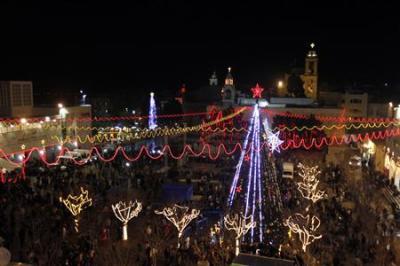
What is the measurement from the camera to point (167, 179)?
16.1m

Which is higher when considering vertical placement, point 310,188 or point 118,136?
point 118,136

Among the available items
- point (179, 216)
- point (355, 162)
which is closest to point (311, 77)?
point (355, 162)

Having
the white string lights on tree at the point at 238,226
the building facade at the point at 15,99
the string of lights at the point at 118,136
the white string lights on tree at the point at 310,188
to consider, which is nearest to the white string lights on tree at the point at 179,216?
the white string lights on tree at the point at 238,226

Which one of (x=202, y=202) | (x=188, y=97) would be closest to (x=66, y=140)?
(x=202, y=202)

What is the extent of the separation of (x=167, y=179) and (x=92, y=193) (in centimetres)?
378

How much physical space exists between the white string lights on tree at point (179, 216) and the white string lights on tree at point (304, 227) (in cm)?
224

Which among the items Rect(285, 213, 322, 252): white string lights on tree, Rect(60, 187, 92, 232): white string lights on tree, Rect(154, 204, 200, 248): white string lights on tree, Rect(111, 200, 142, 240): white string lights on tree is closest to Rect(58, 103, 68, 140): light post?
Rect(60, 187, 92, 232): white string lights on tree

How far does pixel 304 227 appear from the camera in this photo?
31.9 ft

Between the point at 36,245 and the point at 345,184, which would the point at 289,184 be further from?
the point at 36,245

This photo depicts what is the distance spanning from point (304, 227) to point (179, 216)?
3.12m

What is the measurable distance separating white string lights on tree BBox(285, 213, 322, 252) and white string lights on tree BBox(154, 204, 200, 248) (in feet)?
7.36

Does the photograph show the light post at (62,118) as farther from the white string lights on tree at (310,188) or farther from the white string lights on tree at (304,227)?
the white string lights on tree at (304,227)

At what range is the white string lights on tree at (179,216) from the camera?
33.1 ft

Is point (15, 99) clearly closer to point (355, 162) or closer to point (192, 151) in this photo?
point (192, 151)
